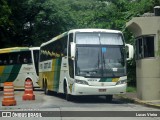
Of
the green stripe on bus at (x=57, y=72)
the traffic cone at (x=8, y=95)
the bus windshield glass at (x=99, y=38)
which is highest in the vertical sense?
the bus windshield glass at (x=99, y=38)

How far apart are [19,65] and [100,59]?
1573 centimetres

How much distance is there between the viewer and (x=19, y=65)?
34469 mm

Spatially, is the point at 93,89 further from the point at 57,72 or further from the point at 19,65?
the point at 19,65

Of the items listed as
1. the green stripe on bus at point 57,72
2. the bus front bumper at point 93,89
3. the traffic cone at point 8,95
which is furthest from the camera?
the green stripe on bus at point 57,72

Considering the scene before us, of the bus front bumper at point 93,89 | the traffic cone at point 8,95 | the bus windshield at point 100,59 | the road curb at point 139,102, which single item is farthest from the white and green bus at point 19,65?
the bus front bumper at point 93,89

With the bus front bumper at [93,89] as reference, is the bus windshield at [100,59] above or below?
above

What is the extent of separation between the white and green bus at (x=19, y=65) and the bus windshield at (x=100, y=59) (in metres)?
13.9

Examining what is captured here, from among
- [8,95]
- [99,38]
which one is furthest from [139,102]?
[8,95]

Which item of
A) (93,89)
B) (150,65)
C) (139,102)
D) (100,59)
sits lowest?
(139,102)

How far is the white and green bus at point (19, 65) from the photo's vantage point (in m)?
33.8

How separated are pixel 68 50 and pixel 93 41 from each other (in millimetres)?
1530

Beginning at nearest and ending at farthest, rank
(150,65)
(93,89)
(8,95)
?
1. (8,95)
2. (93,89)
3. (150,65)

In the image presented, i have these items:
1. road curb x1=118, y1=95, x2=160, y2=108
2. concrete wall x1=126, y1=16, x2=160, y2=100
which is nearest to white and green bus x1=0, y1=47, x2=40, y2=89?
road curb x1=118, y1=95, x2=160, y2=108

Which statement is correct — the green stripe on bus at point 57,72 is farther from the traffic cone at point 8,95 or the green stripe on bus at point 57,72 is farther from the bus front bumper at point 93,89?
the traffic cone at point 8,95
